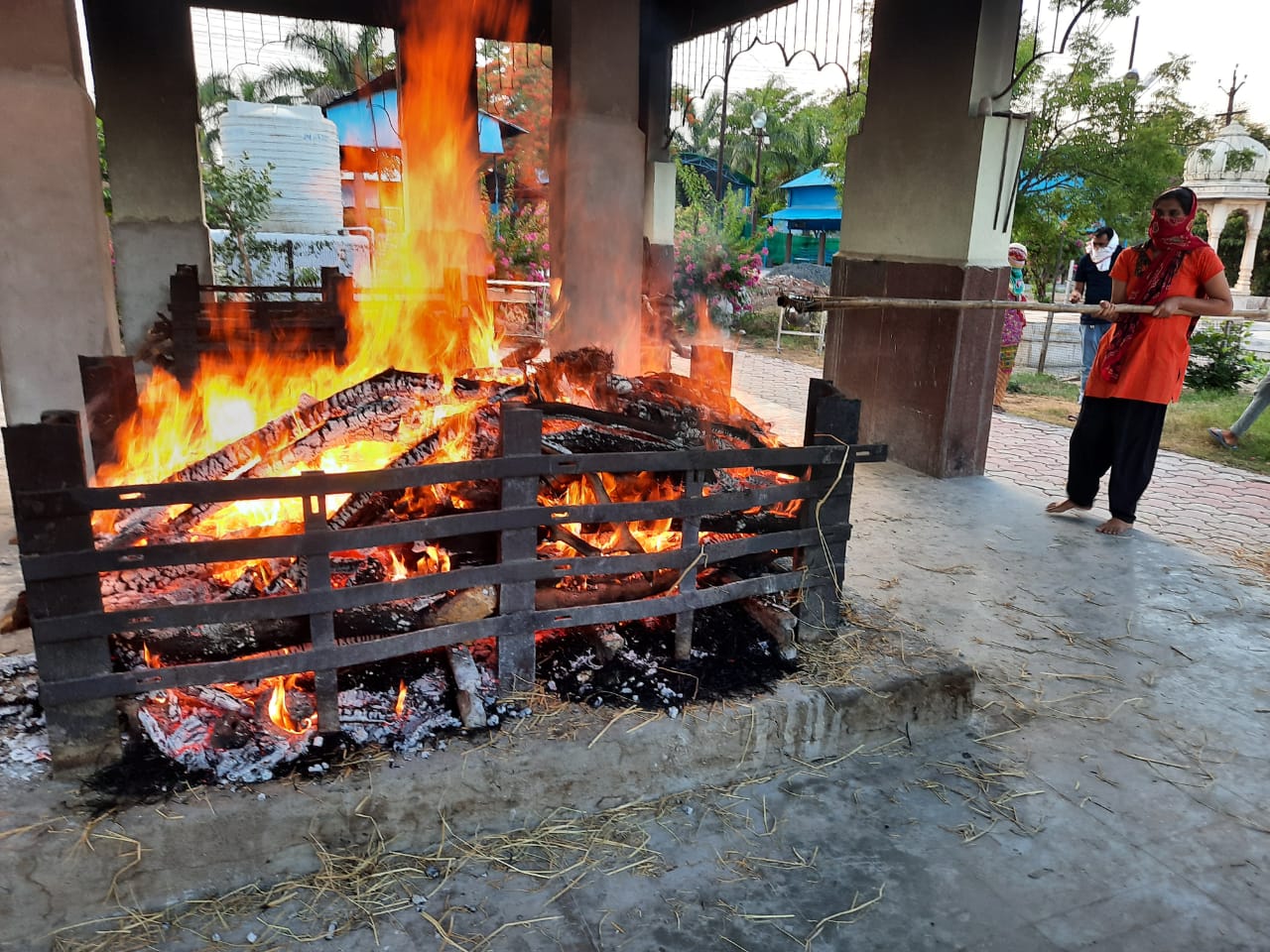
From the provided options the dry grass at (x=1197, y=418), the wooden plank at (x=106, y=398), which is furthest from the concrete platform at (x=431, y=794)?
the dry grass at (x=1197, y=418)

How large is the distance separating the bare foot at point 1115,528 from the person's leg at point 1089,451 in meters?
0.36

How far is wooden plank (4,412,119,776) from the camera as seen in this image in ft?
8.19

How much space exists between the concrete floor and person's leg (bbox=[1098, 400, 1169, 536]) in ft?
5.83

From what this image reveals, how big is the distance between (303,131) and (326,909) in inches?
1059

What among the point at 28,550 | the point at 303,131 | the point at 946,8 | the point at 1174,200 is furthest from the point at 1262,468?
the point at 303,131

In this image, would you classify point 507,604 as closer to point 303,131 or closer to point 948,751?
point 948,751

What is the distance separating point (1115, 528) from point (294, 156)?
25.3 m

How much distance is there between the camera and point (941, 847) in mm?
3029

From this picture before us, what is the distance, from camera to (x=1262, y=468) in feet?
28.1

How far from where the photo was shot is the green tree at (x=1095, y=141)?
38.2 ft

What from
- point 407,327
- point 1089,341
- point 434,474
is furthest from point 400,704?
point 1089,341

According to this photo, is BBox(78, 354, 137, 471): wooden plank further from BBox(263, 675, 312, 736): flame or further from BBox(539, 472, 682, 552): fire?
BBox(539, 472, 682, 552): fire

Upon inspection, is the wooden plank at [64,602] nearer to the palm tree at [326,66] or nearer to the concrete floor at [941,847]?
the concrete floor at [941,847]

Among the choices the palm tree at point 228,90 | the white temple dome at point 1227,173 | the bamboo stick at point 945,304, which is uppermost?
the palm tree at point 228,90
